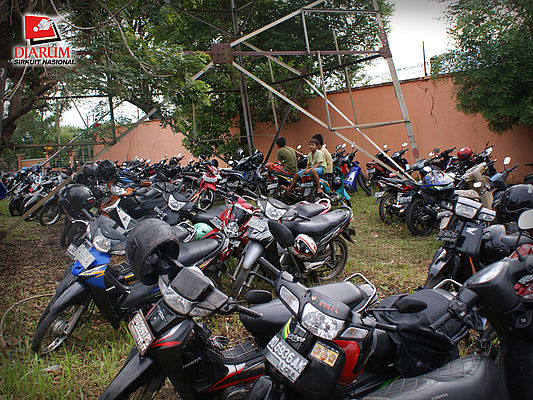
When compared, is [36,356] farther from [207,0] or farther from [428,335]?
[207,0]

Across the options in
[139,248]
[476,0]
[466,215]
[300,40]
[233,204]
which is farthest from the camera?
[300,40]

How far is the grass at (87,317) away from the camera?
7.84 ft

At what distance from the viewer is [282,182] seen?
8.34 m

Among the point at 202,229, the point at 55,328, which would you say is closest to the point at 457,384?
the point at 55,328

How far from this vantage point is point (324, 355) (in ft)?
4.83

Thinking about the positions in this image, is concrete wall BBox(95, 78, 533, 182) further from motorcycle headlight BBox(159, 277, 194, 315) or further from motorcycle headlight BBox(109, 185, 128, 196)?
motorcycle headlight BBox(159, 277, 194, 315)

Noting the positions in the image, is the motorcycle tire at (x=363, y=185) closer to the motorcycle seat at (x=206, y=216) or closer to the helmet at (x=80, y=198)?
the motorcycle seat at (x=206, y=216)

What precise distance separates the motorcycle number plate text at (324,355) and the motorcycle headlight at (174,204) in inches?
141

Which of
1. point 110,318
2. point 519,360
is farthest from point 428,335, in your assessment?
point 110,318

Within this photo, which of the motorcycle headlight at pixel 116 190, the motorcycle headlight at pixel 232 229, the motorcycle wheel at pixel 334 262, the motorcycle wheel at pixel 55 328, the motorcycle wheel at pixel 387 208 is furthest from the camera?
the motorcycle wheel at pixel 387 208

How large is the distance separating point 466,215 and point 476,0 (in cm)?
790

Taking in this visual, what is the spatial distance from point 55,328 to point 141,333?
1590 mm

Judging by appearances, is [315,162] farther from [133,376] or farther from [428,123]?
[133,376]

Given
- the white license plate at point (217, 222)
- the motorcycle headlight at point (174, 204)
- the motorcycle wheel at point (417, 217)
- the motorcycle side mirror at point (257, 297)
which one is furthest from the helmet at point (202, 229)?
the motorcycle wheel at point (417, 217)
